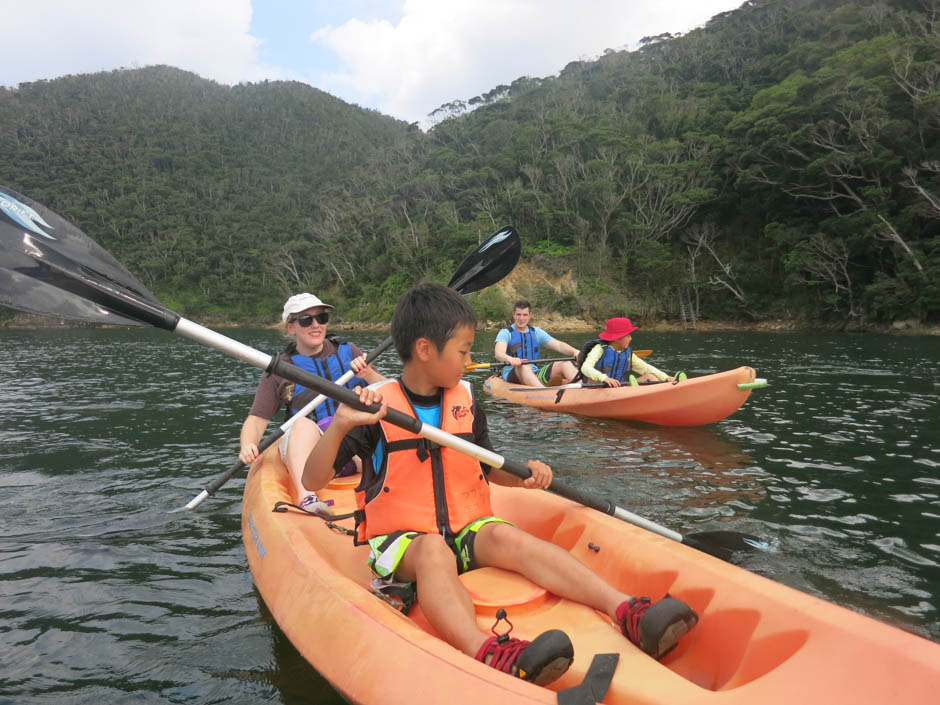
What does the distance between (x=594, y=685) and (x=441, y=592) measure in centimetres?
57

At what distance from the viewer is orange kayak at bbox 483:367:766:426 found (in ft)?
20.6

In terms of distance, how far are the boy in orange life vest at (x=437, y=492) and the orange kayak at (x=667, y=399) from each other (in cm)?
442

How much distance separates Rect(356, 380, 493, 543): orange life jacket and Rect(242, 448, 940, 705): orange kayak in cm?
24

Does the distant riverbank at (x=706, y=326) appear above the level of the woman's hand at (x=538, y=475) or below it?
below

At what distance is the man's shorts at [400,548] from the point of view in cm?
220

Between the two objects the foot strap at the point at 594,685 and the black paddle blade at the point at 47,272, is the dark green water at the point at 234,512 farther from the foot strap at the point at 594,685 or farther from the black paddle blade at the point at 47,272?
the black paddle blade at the point at 47,272

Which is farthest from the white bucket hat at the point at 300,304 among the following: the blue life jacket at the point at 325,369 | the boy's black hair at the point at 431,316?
the boy's black hair at the point at 431,316

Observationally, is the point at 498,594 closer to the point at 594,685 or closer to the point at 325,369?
the point at 594,685

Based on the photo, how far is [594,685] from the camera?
164cm

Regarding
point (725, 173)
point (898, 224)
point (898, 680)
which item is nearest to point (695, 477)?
point (898, 680)

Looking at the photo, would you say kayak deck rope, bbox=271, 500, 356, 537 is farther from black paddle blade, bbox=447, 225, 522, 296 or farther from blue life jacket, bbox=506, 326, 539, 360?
blue life jacket, bbox=506, 326, 539, 360

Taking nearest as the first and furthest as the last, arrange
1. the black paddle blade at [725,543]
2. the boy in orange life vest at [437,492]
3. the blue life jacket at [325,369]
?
the boy in orange life vest at [437,492]
the black paddle blade at [725,543]
the blue life jacket at [325,369]

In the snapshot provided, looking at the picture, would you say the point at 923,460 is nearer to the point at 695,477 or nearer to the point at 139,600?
the point at 695,477

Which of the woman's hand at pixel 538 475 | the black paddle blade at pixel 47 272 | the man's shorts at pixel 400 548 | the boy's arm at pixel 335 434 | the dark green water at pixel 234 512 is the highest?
the black paddle blade at pixel 47 272
